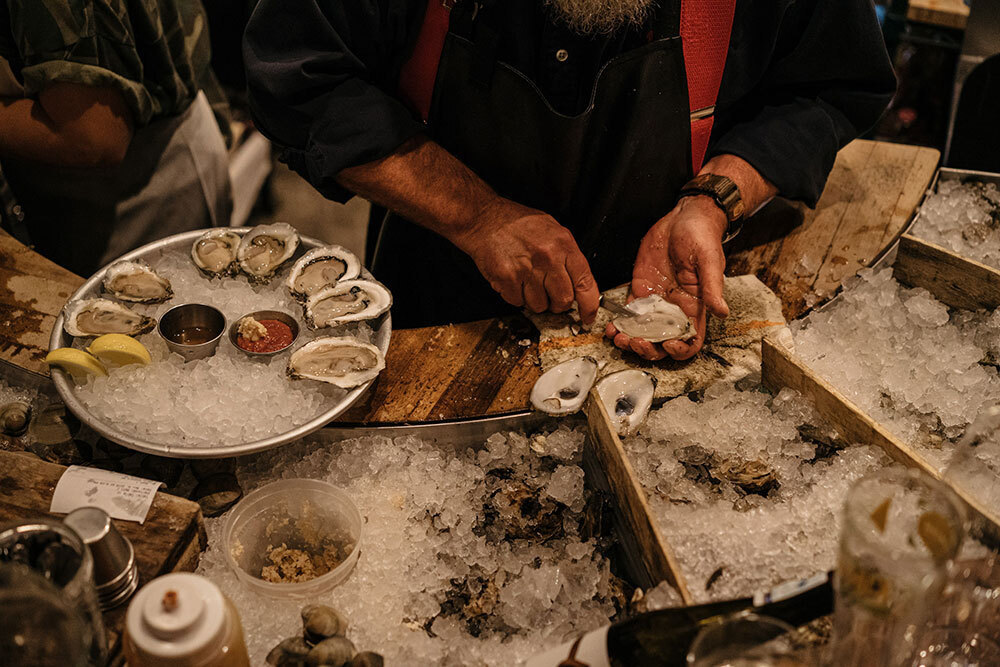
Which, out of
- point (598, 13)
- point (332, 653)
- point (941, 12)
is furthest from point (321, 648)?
point (941, 12)

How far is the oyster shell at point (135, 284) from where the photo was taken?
6.10ft

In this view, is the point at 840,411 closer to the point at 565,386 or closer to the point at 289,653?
the point at 565,386

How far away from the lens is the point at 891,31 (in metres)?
4.57

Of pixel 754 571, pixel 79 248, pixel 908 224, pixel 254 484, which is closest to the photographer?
pixel 754 571

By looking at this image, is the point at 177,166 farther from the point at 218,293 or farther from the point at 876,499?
the point at 876,499

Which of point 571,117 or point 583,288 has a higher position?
point 571,117

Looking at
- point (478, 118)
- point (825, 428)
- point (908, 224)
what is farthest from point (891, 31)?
point (825, 428)

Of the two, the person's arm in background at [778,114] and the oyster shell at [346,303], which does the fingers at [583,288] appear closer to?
the person's arm in background at [778,114]

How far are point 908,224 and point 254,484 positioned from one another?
2.10 meters

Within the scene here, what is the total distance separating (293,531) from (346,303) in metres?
0.60

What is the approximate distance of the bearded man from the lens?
1957mm

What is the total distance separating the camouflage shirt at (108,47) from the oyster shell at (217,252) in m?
0.57

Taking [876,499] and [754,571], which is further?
[754,571]

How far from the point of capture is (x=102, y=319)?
1769 millimetres
